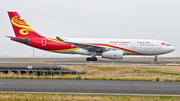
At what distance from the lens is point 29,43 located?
36188mm

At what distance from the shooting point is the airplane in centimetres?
3584

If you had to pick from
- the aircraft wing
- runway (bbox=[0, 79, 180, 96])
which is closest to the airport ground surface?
runway (bbox=[0, 79, 180, 96])

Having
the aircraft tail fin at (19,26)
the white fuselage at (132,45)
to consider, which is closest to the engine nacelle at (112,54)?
the white fuselage at (132,45)

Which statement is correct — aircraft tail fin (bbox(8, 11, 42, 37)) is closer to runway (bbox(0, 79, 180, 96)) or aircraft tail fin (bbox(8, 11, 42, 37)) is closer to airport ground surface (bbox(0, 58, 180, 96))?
airport ground surface (bbox(0, 58, 180, 96))

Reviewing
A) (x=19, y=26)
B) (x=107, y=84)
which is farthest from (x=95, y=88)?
(x=19, y=26)

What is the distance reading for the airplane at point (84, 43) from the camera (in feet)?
118

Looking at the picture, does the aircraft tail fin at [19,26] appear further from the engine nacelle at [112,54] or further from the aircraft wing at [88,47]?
the engine nacelle at [112,54]

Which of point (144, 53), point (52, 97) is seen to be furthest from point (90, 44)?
point (52, 97)

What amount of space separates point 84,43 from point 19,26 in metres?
12.4

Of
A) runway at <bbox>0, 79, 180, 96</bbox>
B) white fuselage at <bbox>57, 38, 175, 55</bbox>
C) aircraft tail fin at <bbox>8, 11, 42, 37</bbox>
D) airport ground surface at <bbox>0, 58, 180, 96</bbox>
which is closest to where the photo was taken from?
runway at <bbox>0, 79, 180, 96</bbox>

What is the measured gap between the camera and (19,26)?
→ 3659cm

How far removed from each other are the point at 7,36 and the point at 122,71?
2190 centimetres

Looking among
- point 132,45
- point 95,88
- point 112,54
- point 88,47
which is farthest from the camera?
point 132,45

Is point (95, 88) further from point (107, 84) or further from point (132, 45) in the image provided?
point (132, 45)
